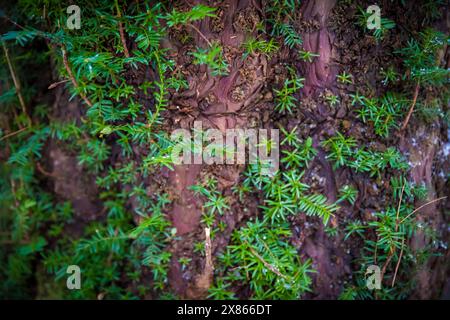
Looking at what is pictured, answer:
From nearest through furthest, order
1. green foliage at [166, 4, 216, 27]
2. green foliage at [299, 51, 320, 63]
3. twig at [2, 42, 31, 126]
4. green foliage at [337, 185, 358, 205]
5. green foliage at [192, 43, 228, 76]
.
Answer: green foliage at [166, 4, 216, 27] < green foliage at [192, 43, 228, 76] < green foliage at [299, 51, 320, 63] < green foliage at [337, 185, 358, 205] < twig at [2, 42, 31, 126]

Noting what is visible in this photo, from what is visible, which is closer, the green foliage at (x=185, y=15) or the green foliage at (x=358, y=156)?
the green foliage at (x=185, y=15)

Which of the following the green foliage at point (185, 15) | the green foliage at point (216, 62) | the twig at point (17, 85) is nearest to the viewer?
the green foliage at point (185, 15)

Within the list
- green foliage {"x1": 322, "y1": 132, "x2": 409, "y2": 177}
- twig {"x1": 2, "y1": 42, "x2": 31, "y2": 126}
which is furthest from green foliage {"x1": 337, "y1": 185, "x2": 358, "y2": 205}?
twig {"x1": 2, "y1": 42, "x2": 31, "y2": 126}

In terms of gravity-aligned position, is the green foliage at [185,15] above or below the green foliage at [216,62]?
above

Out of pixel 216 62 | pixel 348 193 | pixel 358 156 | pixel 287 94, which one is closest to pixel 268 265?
pixel 348 193

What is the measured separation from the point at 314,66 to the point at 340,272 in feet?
2.79

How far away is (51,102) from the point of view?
1.77 m

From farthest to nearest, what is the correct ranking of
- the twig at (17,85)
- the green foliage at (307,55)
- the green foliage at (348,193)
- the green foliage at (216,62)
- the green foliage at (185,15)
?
the twig at (17,85)
the green foliage at (348,193)
the green foliage at (307,55)
the green foliage at (216,62)
the green foliage at (185,15)

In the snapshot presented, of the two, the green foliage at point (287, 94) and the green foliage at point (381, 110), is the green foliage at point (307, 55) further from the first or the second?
the green foliage at point (381, 110)

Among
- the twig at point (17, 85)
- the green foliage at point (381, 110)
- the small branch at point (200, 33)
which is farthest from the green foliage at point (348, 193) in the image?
the twig at point (17, 85)

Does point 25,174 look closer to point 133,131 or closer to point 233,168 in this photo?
point 133,131

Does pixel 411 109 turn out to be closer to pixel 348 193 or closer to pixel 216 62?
pixel 348 193

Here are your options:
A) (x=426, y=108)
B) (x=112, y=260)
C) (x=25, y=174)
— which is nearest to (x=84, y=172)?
(x=25, y=174)

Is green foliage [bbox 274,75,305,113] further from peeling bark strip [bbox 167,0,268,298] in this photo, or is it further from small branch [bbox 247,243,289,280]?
small branch [bbox 247,243,289,280]
